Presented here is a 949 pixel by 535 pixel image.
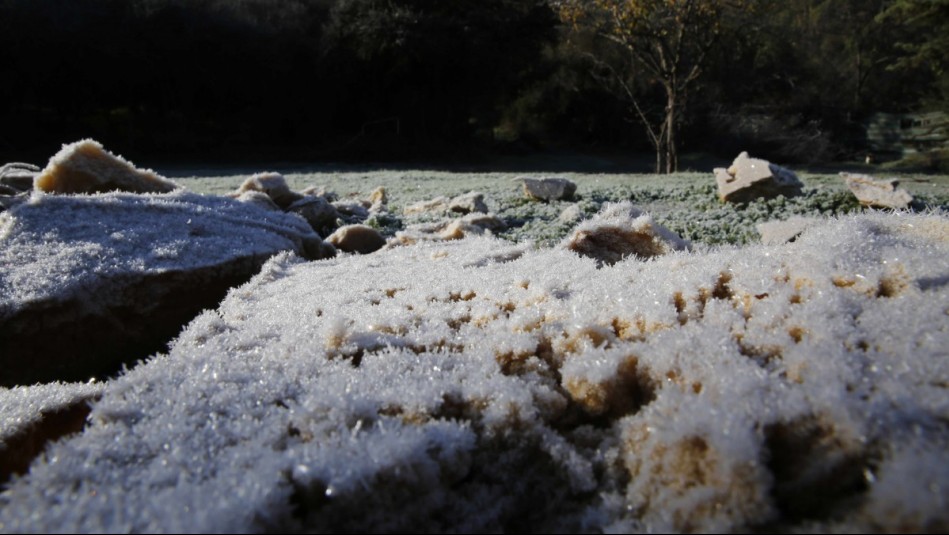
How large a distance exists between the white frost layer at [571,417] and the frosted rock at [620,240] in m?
0.89

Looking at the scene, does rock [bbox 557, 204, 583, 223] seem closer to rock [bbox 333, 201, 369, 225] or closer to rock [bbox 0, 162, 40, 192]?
rock [bbox 333, 201, 369, 225]

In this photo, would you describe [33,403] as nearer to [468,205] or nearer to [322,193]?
[468,205]

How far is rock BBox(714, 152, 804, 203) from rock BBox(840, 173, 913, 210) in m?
0.64

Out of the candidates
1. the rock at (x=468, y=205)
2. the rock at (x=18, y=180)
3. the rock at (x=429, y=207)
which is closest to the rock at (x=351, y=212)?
the rock at (x=429, y=207)

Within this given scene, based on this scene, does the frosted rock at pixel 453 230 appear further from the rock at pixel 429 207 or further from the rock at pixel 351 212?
the rock at pixel 351 212

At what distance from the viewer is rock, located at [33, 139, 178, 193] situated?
4750mm

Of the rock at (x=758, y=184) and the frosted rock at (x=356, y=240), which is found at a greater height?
the rock at (x=758, y=184)

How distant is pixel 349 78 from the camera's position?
77.0 feet

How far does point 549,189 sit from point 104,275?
6172 millimetres

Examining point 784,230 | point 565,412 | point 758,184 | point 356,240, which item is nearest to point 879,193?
point 758,184

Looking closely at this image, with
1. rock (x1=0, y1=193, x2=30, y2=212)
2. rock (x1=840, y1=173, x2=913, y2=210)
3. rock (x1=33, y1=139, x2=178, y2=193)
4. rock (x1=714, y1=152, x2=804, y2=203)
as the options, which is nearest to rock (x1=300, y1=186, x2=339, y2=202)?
rock (x1=33, y1=139, x2=178, y2=193)

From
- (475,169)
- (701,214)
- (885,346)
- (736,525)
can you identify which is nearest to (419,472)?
(736,525)

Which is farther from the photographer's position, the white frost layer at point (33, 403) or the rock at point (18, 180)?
the rock at point (18, 180)

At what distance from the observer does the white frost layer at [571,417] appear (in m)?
1.05
